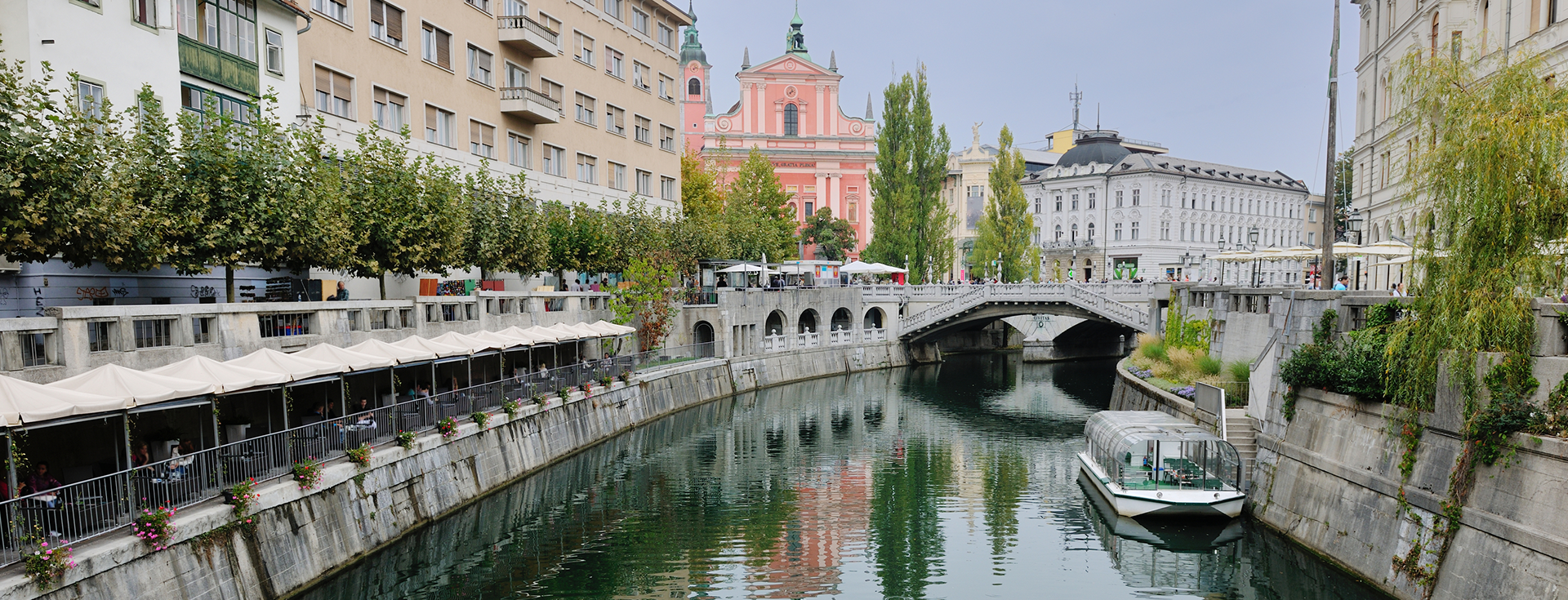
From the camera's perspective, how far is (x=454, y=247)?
108 ft

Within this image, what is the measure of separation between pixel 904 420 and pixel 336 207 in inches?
1088

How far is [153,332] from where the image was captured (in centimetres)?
2016

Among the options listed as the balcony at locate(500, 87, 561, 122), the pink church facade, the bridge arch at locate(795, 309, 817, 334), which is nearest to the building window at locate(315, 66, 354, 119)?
the balcony at locate(500, 87, 561, 122)

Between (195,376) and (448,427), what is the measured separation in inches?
318

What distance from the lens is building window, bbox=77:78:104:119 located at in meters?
23.1

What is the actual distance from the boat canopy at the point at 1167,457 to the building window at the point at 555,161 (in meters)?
32.1

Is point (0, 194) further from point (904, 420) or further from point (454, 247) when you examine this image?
point (904, 420)

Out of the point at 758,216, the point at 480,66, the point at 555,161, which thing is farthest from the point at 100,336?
the point at 758,216

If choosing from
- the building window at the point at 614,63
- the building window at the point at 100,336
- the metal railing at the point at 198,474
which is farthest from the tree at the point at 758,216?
the building window at the point at 100,336

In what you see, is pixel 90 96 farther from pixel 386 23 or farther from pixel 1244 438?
pixel 1244 438

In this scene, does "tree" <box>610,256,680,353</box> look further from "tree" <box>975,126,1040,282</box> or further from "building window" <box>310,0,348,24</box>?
"tree" <box>975,126,1040,282</box>

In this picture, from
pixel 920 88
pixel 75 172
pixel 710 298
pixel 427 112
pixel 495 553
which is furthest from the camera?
pixel 920 88

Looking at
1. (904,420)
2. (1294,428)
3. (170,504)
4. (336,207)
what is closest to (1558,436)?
(1294,428)

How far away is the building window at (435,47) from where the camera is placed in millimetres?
41750
